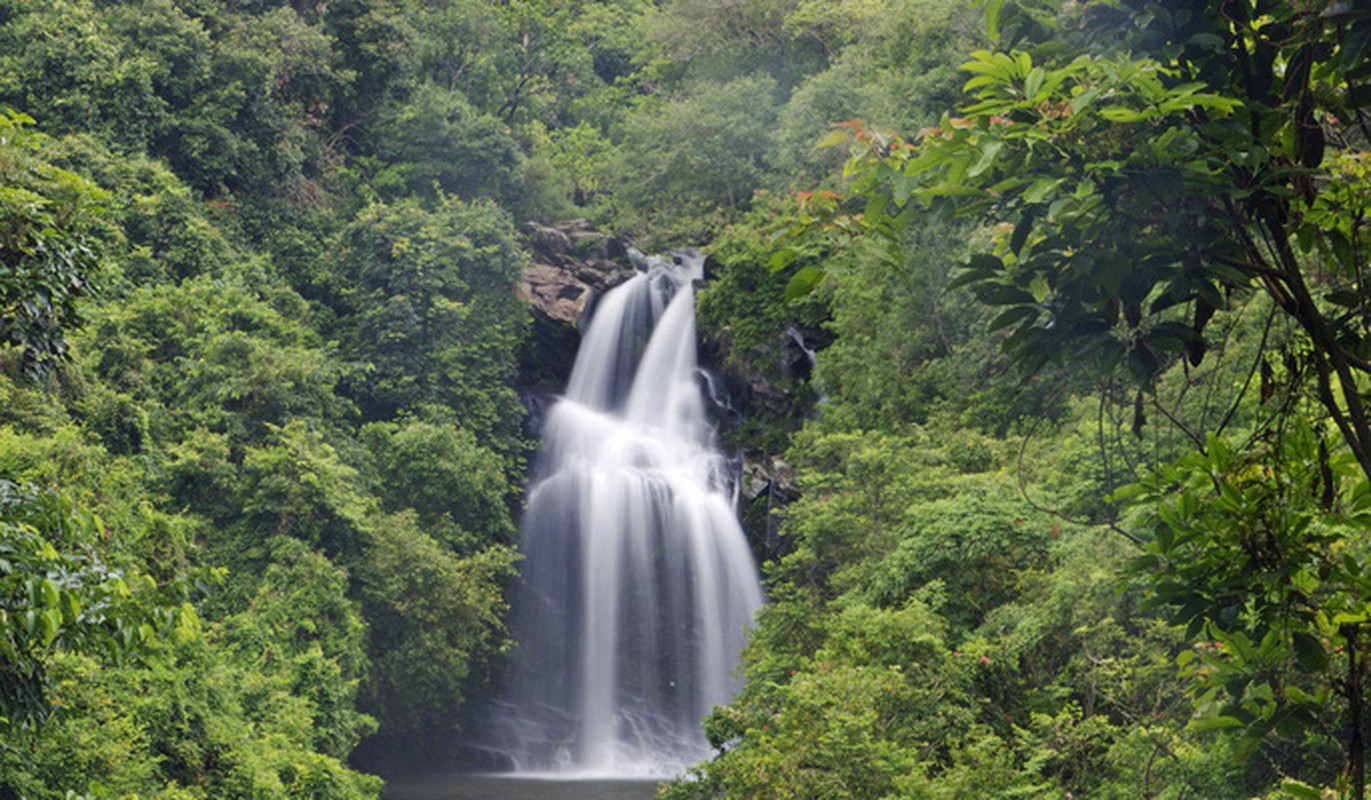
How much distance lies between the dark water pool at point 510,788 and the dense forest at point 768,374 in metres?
0.92

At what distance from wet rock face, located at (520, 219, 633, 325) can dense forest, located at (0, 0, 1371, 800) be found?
2.15 feet

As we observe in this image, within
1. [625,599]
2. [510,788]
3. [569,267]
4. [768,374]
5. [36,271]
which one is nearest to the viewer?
[36,271]

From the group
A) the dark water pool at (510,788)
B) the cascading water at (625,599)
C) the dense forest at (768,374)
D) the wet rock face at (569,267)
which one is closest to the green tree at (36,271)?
the dense forest at (768,374)

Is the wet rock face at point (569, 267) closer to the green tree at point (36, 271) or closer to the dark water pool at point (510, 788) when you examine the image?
the dark water pool at point (510, 788)

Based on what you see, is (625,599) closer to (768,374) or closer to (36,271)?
(768,374)

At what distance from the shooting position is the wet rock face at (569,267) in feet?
74.9

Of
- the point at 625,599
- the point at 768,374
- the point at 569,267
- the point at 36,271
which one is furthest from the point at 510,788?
the point at 36,271

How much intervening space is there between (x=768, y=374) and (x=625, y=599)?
15.4ft

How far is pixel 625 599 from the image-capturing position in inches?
764

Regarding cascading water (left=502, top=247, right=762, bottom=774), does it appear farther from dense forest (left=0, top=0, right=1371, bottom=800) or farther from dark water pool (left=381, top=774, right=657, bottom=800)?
dark water pool (left=381, top=774, right=657, bottom=800)

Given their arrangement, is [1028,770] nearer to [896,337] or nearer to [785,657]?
[785,657]

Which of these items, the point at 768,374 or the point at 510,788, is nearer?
the point at 510,788

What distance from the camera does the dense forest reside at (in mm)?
2219

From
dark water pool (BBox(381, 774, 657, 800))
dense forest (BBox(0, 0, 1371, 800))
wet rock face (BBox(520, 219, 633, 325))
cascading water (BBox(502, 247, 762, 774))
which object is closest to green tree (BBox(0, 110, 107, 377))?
dense forest (BBox(0, 0, 1371, 800))
